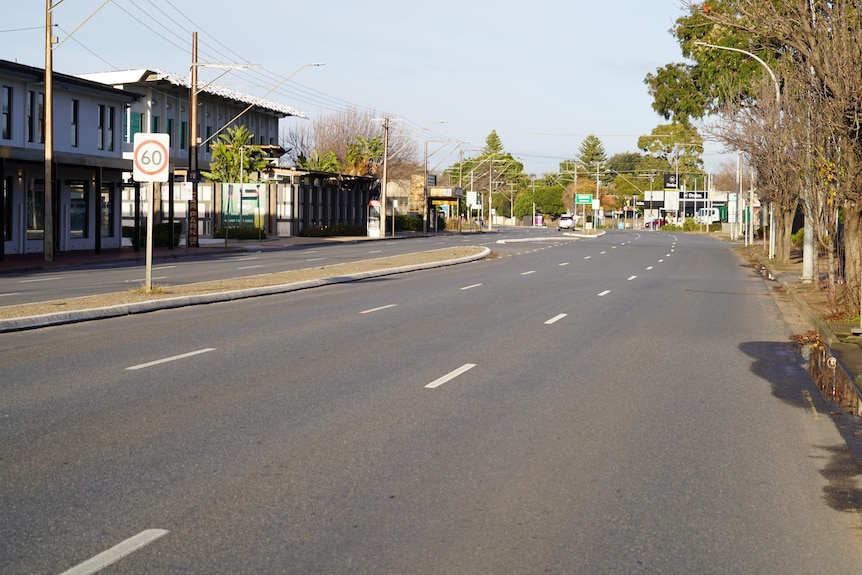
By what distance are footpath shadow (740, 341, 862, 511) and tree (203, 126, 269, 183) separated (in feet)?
191

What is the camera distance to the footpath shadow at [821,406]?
7.58m

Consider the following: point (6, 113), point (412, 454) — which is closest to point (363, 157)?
point (6, 113)

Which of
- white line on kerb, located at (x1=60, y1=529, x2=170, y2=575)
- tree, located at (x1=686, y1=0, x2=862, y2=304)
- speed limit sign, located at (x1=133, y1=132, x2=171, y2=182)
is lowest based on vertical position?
white line on kerb, located at (x1=60, y1=529, x2=170, y2=575)

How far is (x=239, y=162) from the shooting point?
72188 mm

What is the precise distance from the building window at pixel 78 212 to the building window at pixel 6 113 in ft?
15.1

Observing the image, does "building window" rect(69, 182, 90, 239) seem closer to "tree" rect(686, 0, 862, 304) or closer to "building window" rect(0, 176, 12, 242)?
"building window" rect(0, 176, 12, 242)

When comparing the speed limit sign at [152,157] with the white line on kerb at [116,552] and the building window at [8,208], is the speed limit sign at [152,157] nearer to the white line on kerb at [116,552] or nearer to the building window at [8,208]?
the white line on kerb at [116,552]

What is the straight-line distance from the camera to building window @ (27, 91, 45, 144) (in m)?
41.8

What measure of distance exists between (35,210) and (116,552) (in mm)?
38704

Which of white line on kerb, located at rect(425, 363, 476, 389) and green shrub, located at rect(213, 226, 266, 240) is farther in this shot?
green shrub, located at rect(213, 226, 266, 240)

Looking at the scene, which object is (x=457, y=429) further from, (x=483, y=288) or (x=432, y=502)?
(x=483, y=288)

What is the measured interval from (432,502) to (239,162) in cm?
6723

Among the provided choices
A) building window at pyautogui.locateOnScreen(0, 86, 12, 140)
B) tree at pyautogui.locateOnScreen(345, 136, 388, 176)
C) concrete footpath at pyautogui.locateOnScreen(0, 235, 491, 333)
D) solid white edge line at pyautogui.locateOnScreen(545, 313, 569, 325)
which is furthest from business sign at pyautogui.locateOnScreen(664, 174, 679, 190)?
solid white edge line at pyautogui.locateOnScreen(545, 313, 569, 325)

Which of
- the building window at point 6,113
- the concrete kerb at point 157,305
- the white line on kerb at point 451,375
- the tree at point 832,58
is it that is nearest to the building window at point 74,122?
the building window at point 6,113
